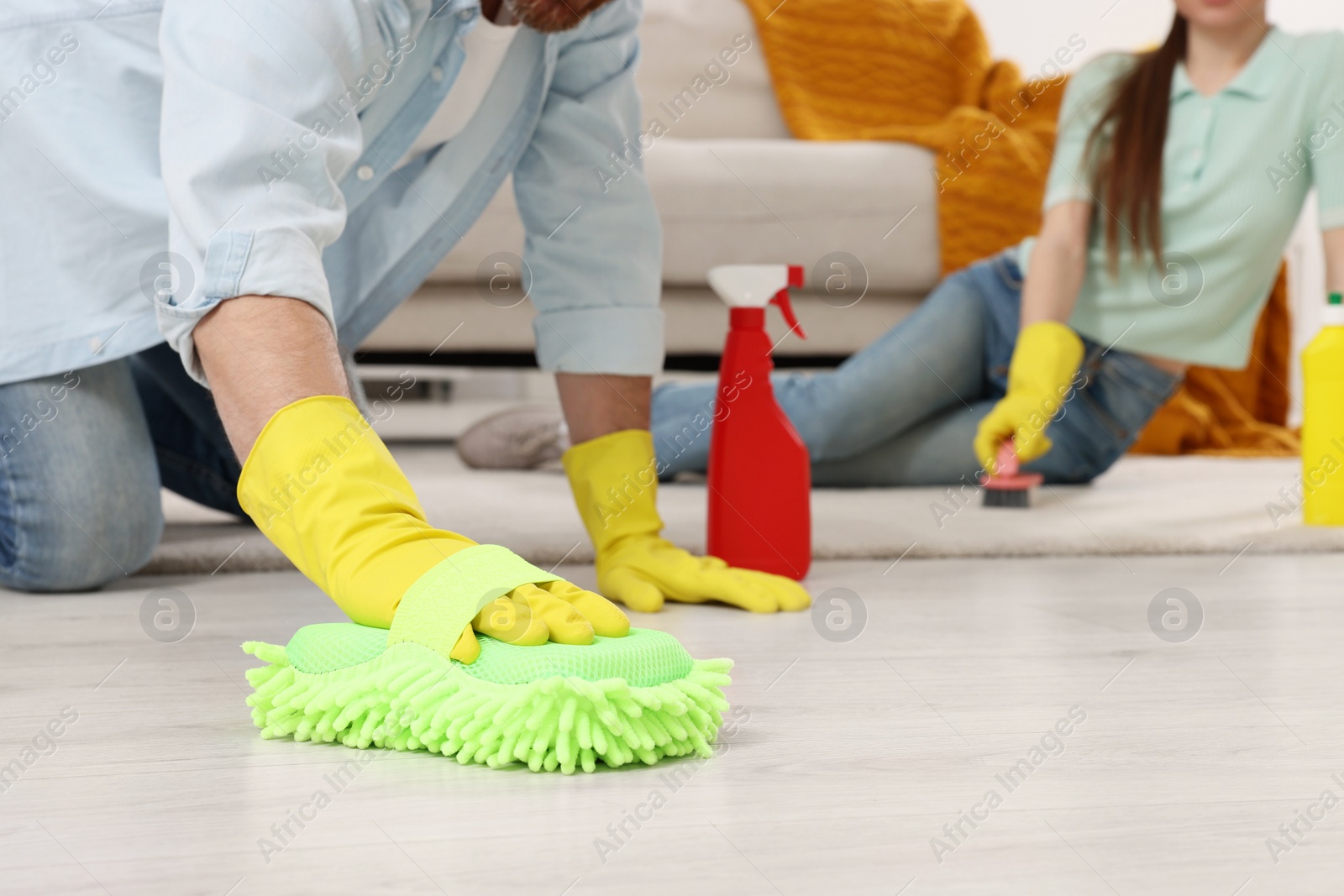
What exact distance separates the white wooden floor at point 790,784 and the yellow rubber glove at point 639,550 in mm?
77

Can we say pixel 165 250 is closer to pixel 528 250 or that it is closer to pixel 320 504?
pixel 528 250

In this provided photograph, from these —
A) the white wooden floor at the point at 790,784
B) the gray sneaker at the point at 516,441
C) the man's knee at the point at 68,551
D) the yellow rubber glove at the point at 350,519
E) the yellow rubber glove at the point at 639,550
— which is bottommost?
the gray sneaker at the point at 516,441

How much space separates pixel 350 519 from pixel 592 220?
471 mm

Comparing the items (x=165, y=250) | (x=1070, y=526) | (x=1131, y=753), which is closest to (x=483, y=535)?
(x=165, y=250)

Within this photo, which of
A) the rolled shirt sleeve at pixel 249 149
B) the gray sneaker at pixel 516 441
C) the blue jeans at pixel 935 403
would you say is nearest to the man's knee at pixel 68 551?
the rolled shirt sleeve at pixel 249 149

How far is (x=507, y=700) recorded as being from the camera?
1.76 ft

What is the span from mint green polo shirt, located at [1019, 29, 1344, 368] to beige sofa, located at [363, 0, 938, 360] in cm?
60

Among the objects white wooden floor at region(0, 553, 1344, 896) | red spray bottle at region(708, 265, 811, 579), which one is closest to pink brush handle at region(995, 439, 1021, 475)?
red spray bottle at region(708, 265, 811, 579)

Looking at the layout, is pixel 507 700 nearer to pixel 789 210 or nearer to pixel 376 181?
pixel 376 181

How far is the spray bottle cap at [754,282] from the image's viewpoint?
107 centimetres

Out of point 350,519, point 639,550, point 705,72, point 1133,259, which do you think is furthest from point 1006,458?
point 705,72

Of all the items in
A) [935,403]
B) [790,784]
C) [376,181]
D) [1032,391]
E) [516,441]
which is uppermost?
[376,181]

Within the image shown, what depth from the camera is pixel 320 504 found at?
2.10 ft

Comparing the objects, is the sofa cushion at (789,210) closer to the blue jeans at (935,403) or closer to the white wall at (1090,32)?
the blue jeans at (935,403)
